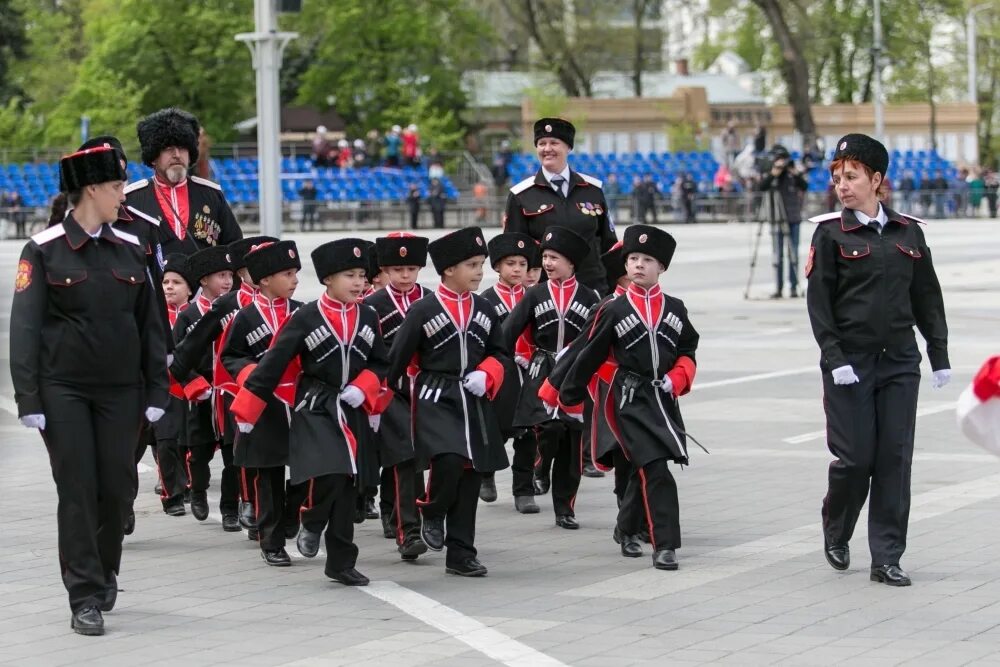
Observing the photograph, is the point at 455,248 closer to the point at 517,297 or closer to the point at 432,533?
the point at 432,533

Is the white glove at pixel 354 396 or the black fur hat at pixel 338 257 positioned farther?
the black fur hat at pixel 338 257

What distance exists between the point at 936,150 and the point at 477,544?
63.1 m

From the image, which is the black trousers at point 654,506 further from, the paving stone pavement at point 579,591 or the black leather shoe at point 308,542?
the black leather shoe at point 308,542

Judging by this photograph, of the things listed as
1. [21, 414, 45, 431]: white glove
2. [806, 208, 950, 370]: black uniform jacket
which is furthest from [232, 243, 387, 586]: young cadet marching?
[806, 208, 950, 370]: black uniform jacket

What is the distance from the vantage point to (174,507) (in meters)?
10.9

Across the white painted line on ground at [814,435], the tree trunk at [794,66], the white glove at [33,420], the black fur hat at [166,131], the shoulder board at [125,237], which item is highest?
the tree trunk at [794,66]

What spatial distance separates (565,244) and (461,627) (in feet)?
10.6

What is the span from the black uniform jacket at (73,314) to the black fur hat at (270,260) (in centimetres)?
159

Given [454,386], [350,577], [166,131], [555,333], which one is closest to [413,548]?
[350,577]

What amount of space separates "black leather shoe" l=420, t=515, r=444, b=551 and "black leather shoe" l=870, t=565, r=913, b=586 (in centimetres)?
215

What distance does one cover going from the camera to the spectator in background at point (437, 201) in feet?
158

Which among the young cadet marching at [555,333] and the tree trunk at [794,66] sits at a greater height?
the tree trunk at [794,66]

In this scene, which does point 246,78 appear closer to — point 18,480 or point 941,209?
point 941,209

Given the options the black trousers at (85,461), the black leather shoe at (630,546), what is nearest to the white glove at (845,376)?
the black leather shoe at (630,546)
